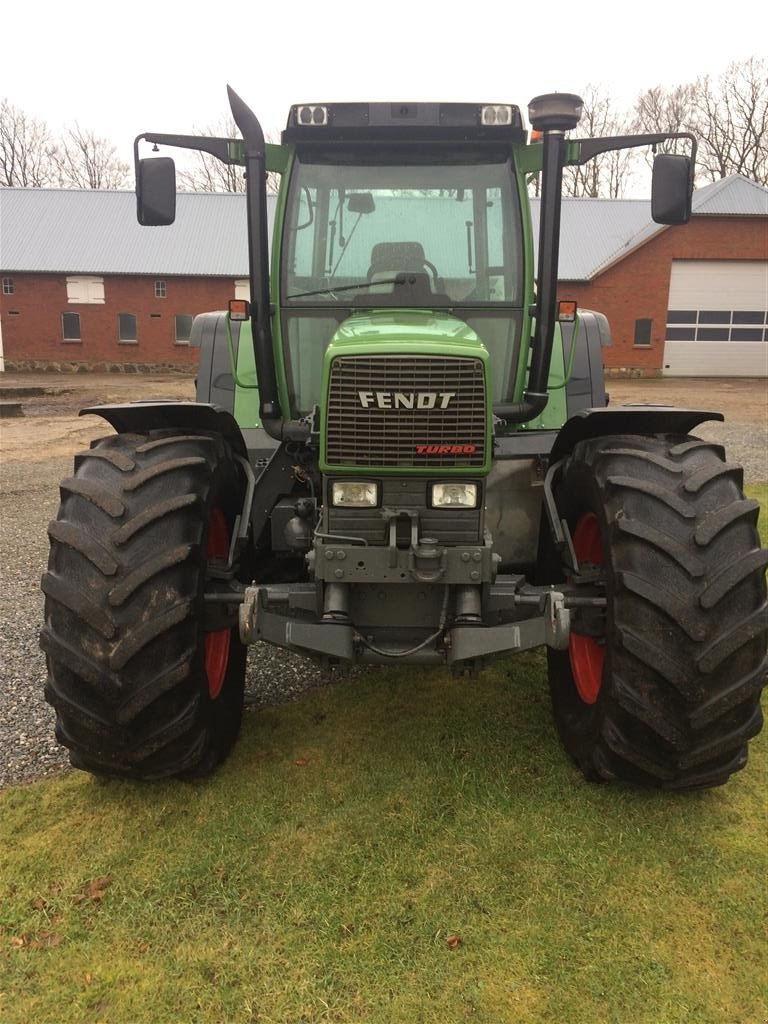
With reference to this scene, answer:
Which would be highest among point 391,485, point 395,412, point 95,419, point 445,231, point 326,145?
Result: point 326,145

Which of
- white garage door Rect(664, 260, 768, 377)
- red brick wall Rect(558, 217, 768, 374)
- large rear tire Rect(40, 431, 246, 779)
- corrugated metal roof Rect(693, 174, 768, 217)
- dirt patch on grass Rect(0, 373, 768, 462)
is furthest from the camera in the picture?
white garage door Rect(664, 260, 768, 377)

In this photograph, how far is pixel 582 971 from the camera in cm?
237

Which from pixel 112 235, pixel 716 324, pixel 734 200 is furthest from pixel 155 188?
pixel 112 235

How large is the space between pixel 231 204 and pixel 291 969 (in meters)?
30.2

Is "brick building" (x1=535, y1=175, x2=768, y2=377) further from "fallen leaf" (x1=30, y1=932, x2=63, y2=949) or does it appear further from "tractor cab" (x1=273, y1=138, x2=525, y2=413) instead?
"fallen leaf" (x1=30, y1=932, x2=63, y2=949)

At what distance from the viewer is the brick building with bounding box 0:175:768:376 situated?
26.0m

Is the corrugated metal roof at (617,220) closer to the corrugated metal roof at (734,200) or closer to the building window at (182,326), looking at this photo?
the corrugated metal roof at (734,200)

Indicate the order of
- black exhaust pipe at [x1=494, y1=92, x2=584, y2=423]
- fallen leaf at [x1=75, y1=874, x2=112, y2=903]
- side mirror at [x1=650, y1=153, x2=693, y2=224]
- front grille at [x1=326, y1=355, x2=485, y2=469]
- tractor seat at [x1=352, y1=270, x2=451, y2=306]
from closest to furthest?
fallen leaf at [x1=75, y1=874, x2=112, y2=903], front grille at [x1=326, y1=355, x2=485, y2=469], black exhaust pipe at [x1=494, y1=92, x2=584, y2=423], side mirror at [x1=650, y1=153, x2=693, y2=224], tractor seat at [x1=352, y1=270, x2=451, y2=306]

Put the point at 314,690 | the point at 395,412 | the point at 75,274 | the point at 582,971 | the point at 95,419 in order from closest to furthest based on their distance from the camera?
the point at 582,971, the point at 395,412, the point at 314,690, the point at 95,419, the point at 75,274

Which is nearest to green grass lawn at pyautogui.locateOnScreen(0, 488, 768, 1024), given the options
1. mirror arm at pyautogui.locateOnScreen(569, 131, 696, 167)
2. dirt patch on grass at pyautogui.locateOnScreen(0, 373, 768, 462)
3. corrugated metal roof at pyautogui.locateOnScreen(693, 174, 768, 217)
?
mirror arm at pyautogui.locateOnScreen(569, 131, 696, 167)

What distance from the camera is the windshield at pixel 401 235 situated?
3.82 m

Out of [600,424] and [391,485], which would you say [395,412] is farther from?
[600,424]

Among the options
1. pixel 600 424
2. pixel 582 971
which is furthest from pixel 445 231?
pixel 582 971

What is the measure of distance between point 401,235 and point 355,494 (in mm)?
1521
